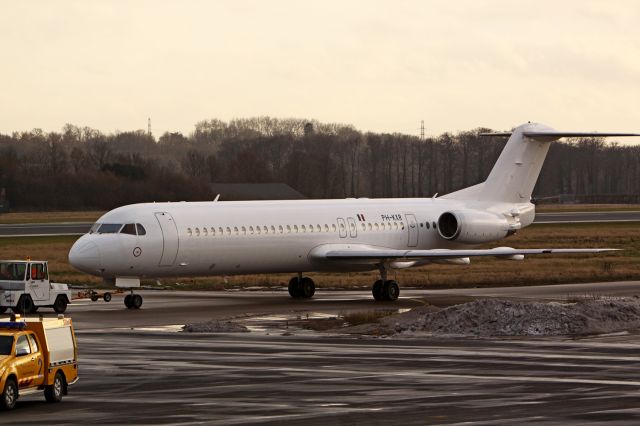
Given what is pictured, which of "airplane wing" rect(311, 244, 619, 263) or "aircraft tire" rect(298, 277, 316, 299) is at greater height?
"airplane wing" rect(311, 244, 619, 263)

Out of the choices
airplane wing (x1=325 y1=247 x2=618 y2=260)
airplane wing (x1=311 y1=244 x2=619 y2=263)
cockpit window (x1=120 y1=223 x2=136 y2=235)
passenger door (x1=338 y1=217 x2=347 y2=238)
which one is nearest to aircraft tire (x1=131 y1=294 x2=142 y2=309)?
cockpit window (x1=120 y1=223 x2=136 y2=235)

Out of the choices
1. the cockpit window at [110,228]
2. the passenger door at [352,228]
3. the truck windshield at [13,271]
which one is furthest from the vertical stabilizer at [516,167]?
the truck windshield at [13,271]

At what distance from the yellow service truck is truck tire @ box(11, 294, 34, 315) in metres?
16.5

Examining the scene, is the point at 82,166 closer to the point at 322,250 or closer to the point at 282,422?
the point at 322,250

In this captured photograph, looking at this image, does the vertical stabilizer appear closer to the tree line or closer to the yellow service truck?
the yellow service truck

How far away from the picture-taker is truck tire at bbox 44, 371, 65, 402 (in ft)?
63.9

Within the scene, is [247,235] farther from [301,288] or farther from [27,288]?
[27,288]

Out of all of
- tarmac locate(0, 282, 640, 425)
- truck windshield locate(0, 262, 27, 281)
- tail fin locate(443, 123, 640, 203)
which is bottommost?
tarmac locate(0, 282, 640, 425)

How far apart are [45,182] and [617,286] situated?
72.5 meters

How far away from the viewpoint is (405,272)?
53.2 meters

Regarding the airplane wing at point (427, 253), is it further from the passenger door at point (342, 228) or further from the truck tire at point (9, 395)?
the truck tire at point (9, 395)

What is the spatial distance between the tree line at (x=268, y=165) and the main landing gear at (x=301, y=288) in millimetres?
56530

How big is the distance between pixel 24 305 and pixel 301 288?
9.64 meters

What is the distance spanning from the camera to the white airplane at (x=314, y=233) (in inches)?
1463
